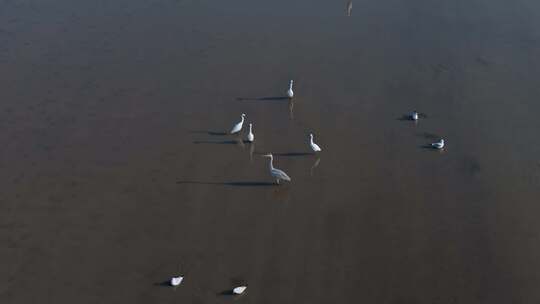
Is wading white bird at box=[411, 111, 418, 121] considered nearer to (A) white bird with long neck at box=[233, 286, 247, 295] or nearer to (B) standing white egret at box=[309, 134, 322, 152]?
(B) standing white egret at box=[309, 134, 322, 152]

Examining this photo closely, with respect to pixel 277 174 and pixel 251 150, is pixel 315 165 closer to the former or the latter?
pixel 277 174

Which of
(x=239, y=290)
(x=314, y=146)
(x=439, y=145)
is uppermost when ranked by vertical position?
(x=439, y=145)

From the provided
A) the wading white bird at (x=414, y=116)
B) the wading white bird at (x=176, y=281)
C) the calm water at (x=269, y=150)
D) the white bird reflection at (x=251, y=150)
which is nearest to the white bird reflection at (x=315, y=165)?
the calm water at (x=269, y=150)

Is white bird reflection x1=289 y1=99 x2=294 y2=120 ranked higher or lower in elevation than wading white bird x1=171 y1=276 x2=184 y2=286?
Answer: higher

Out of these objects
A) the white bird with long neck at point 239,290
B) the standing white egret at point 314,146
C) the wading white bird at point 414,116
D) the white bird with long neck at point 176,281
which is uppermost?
the wading white bird at point 414,116

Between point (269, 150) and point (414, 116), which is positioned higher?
point (414, 116)

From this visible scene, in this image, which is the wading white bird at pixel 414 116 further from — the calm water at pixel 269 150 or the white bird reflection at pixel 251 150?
the white bird reflection at pixel 251 150

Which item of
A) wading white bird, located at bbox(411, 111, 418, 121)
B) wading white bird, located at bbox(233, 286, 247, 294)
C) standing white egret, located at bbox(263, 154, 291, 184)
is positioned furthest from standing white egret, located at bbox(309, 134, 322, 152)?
wading white bird, located at bbox(233, 286, 247, 294)

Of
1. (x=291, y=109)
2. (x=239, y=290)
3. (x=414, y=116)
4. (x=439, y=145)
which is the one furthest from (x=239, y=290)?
(x=414, y=116)

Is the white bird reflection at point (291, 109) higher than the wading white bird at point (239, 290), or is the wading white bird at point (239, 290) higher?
the white bird reflection at point (291, 109)

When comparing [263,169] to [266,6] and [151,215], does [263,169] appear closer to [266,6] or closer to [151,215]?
[151,215]
